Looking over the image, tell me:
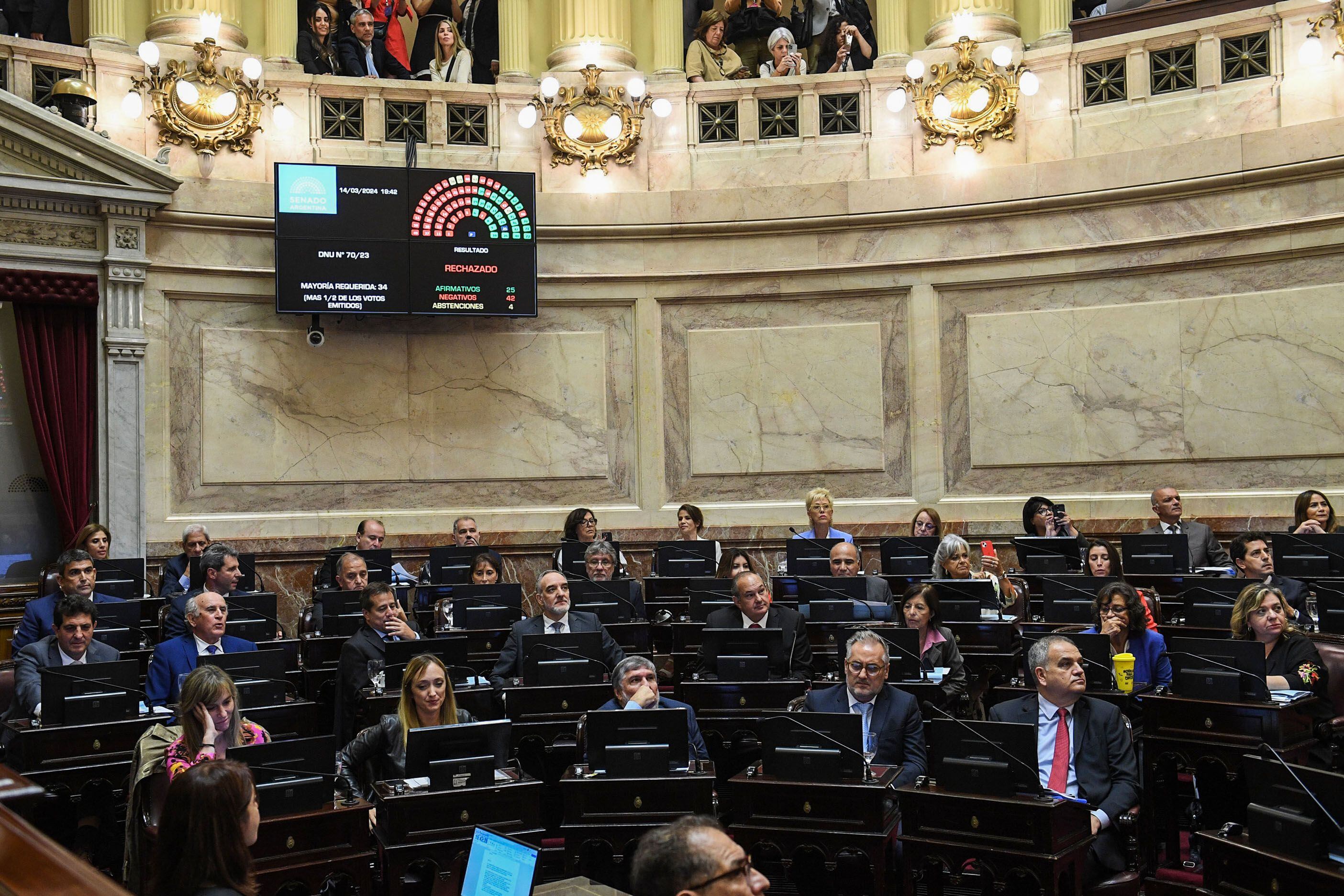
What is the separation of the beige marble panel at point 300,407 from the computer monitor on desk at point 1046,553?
5724 millimetres

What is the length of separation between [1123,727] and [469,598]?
455 centimetres

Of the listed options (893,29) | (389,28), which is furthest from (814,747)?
(389,28)

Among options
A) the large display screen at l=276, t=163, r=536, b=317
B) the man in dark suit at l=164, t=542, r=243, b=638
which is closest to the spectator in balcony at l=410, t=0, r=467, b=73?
the large display screen at l=276, t=163, r=536, b=317

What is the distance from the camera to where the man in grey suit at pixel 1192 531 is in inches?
380

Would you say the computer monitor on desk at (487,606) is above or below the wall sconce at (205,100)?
below

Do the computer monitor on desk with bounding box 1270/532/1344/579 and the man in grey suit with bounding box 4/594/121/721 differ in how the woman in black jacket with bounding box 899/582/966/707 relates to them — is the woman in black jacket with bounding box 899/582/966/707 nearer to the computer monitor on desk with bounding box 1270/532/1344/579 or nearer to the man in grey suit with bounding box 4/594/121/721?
the computer monitor on desk with bounding box 1270/532/1344/579

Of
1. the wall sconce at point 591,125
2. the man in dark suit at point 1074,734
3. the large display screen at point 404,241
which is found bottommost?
the man in dark suit at point 1074,734

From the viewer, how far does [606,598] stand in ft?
29.2

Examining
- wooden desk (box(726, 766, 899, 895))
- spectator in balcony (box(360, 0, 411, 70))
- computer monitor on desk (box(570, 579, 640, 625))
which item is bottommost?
wooden desk (box(726, 766, 899, 895))

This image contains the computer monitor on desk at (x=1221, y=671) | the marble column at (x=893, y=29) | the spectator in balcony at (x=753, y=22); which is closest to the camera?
the computer monitor on desk at (x=1221, y=671)

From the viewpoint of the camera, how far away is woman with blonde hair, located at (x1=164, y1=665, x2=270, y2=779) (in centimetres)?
530

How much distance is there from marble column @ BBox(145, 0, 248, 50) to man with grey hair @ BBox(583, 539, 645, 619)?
6126 mm

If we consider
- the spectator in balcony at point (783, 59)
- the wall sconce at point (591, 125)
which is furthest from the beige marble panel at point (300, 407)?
the spectator in balcony at point (783, 59)

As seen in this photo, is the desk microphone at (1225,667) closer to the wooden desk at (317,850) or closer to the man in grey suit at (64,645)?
the wooden desk at (317,850)
